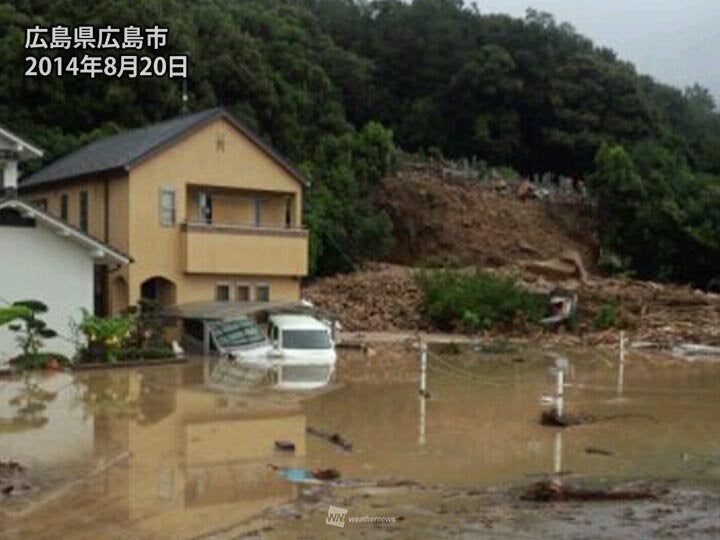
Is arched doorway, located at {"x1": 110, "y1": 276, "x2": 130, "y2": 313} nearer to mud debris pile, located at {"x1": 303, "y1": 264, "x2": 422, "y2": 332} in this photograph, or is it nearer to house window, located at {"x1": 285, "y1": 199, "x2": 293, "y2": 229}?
house window, located at {"x1": 285, "y1": 199, "x2": 293, "y2": 229}

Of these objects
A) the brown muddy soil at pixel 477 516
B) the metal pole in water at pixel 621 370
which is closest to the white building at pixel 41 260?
the metal pole in water at pixel 621 370

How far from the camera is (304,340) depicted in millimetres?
30875

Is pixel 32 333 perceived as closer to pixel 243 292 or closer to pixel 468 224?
pixel 243 292

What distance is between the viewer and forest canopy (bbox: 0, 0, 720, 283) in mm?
51375

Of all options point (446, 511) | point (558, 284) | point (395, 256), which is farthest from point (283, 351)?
point (395, 256)

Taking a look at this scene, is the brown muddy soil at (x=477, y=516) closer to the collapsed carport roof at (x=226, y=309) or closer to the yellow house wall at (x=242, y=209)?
the collapsed carport roof at (x=226, y=309)

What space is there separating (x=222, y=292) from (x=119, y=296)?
11.7 ft

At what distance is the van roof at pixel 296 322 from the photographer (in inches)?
1225

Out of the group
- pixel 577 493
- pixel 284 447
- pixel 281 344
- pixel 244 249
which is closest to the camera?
pixel 577 493

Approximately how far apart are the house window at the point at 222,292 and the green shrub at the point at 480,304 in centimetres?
1057

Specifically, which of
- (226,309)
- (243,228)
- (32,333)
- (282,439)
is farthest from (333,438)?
(243,228)

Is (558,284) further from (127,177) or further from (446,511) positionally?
(446,511)

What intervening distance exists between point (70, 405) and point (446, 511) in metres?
11.3

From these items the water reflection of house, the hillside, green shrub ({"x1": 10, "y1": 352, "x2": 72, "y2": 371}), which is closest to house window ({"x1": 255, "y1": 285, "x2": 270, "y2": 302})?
the hillside
